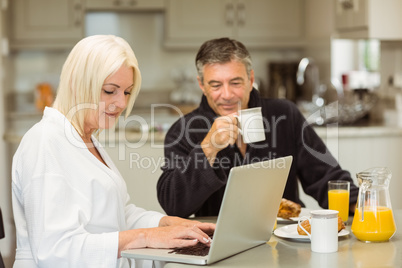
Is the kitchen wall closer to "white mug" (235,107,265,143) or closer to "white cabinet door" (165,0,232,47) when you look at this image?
"white cabinet door" (165,0,232,47)

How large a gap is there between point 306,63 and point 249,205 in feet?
13.3

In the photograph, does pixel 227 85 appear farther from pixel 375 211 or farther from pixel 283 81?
pixel 283 81

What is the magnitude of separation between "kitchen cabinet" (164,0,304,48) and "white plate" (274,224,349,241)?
12.6 feet

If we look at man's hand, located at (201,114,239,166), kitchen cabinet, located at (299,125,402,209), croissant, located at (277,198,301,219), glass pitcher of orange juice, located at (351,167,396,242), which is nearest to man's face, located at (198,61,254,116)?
man's hand, located at (201,114,239,166)

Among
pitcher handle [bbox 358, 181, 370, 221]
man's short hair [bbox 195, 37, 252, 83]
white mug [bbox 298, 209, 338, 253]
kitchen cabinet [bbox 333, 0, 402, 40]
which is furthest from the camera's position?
kitchen cabinet [bbox 333, 0, 402, 40]

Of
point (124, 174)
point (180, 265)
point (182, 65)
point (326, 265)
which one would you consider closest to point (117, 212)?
point (180, 265)

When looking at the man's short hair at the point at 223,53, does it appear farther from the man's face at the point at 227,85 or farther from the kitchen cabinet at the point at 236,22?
the kitchen cabinet at the point at 236,22

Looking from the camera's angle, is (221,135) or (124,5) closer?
(221,135)

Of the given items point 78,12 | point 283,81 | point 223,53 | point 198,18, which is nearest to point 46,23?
point 78,12

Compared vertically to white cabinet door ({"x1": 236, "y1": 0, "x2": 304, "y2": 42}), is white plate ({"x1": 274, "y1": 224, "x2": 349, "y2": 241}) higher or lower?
lower

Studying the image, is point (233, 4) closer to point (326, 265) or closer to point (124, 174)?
point (124, 174)

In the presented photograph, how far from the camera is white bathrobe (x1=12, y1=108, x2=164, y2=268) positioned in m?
1.56

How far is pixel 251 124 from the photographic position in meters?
Answer: 2.00

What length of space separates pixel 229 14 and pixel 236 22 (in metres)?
0.10
